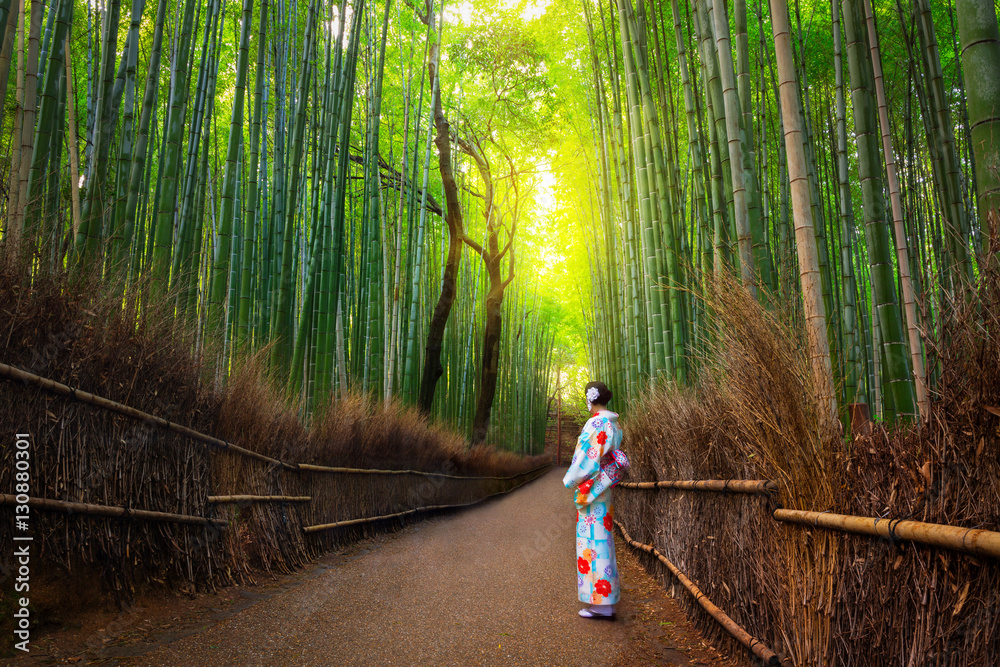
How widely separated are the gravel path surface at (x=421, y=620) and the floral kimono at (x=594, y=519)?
15 cm

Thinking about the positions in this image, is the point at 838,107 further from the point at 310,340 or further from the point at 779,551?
the point at 310,340

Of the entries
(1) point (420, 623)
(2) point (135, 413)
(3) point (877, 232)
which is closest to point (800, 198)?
(3) point (877, 232)

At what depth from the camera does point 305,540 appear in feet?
12.1

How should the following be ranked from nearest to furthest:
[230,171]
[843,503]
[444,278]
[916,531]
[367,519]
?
[916,531] < [843,503] < [230,171] < [367,519] < [444,278]

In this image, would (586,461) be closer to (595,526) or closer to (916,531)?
(595,526)

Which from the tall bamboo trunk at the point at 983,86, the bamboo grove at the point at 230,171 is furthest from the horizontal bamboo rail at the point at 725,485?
the bamboo grove at the point at 230,171

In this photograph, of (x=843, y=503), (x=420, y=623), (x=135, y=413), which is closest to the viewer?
(x=843, y=503)

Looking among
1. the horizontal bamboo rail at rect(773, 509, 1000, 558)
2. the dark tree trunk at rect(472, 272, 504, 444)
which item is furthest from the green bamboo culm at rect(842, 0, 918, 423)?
the dark tree trunk at rect(472, 272, 504, 444)

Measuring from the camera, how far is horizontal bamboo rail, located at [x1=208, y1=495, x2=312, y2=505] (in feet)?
9.31

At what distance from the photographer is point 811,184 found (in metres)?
4.51

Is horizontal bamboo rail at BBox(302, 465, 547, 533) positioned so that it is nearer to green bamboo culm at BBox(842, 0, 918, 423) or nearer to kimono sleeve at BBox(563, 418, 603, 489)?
kimono sleeve at BBox(563, 418, 603, 489)

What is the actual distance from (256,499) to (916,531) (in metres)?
2.82

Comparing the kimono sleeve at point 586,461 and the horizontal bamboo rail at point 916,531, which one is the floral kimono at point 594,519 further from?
the horizontal bamboo rail at point 916,531

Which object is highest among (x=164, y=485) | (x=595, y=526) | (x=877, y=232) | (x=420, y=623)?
(x=877, y=232)
